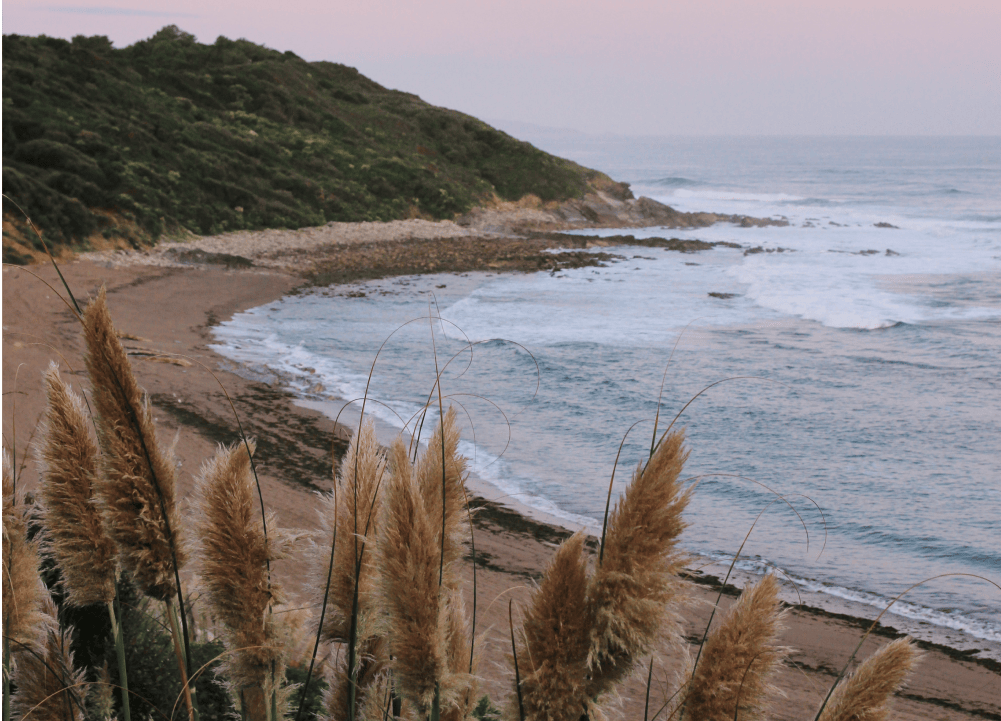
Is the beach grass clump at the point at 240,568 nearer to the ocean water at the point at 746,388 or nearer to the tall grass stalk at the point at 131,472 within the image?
the tall grass stalk at the point at 131,472

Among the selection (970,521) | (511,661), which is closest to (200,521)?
(511,661)

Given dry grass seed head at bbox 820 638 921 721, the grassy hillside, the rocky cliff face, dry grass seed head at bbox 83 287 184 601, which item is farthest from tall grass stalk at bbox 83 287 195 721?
the rocky cliff face

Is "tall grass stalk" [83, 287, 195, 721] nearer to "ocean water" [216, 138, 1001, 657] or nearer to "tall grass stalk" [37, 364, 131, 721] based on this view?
"tall grass stalk" [37, 364, 131, 721]

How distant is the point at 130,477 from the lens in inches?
40.1

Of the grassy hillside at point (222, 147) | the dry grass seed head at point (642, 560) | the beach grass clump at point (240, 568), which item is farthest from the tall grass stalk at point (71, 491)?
the grassy hillside at point (222, 147)

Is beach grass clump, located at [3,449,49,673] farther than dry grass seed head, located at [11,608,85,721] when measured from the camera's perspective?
No

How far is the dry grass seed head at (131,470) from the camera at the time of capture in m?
0.98

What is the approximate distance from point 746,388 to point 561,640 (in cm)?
1223

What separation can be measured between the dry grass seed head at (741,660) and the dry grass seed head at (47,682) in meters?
1.03

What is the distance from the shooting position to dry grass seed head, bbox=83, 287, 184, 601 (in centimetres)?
98

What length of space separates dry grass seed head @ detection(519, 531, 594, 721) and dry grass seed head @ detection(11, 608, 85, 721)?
85cm

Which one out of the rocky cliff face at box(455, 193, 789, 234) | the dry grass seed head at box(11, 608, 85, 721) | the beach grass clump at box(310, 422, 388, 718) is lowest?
the dry grass seed head at box(11, 608, 85, 721)

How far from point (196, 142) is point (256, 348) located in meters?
19.0

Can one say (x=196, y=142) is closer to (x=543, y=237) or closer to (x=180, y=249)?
(x=180, y=249)
